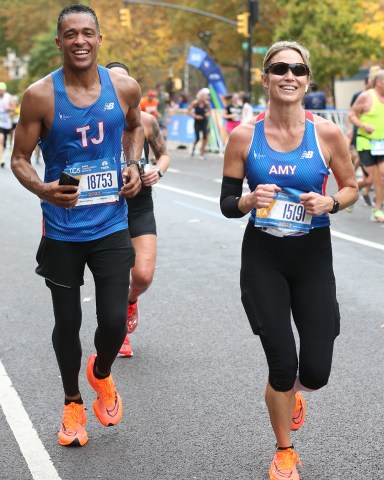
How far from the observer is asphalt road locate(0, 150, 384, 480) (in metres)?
4.52

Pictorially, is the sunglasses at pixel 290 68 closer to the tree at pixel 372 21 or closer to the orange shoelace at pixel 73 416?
the orange shoelace at pixel 73 416

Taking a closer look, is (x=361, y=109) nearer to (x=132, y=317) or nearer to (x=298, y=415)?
(x=132, y=317)

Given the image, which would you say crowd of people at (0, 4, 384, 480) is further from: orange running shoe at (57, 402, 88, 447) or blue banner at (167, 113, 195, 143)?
blue banner at (167, 113, 195, 143)

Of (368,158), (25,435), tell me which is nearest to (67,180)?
(25,435)

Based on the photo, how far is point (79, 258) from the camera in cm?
473

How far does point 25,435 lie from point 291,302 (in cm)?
154

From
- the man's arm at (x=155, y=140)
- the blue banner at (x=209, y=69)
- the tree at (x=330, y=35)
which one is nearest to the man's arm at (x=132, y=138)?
the man's arm at (x=155, y=140)

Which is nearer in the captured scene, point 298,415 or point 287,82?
point 287,82

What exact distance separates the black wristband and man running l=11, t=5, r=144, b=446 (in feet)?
1.73

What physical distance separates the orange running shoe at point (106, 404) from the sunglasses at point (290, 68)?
177 centimetres

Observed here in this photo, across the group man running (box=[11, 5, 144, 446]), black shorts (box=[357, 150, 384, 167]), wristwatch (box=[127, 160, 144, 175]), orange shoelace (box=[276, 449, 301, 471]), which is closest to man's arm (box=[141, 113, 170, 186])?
wristwatch (box=[127, 160, 144, 175])

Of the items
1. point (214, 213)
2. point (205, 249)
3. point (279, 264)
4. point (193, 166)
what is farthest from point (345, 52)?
point (279, 264)

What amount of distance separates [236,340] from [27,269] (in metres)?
3.73

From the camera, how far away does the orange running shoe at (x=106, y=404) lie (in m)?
4.93
